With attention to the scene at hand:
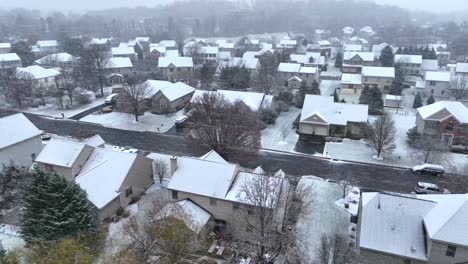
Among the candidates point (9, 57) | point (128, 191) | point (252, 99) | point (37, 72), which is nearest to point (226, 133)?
point (128, 191)

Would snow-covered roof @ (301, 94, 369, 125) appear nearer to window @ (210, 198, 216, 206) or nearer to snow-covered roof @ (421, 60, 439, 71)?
window @ (210, 198, 216, 206)

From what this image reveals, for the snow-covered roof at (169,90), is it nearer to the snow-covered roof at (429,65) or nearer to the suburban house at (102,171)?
the suburban house at (102,171)

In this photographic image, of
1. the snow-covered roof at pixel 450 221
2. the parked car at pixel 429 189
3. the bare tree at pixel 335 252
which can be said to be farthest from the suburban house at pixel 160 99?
the snow-covered roof at pixel 450 221

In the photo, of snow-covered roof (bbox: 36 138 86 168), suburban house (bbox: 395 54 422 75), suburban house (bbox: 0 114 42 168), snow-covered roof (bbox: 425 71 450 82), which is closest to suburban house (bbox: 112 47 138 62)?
suburban house (bbox: 0 114 42 168)

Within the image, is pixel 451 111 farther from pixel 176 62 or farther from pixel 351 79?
pixel 176 62

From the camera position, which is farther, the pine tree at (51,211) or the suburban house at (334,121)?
the suburban house at (334,121)

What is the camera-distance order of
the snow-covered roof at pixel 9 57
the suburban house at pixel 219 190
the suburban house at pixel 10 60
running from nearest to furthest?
the suburban house at pixel 219 190, the suburban house at pixel 10 60, the snow-covered roof at pixel 9 57

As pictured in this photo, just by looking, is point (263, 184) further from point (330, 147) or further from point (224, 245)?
point (330, 147)

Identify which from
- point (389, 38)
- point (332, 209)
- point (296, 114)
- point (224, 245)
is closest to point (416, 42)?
point (389, 38)
